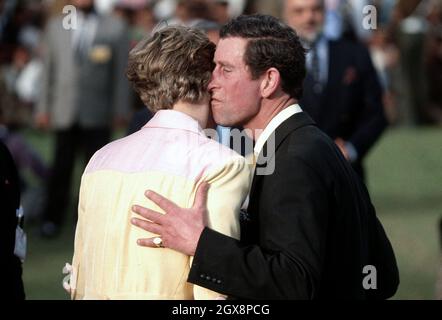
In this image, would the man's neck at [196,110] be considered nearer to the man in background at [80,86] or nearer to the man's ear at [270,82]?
the man's ear at [270,82]

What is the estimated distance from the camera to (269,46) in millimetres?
4074

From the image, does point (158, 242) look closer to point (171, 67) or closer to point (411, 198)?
point (171, 67)

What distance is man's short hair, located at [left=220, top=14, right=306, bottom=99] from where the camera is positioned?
407cm

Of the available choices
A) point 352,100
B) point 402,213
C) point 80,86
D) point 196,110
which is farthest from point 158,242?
point 402,213

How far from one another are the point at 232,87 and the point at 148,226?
681 millimetres

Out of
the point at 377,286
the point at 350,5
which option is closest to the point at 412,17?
the point at 350,5

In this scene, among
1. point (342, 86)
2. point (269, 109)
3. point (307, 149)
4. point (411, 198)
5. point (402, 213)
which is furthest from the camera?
point (411, 198)

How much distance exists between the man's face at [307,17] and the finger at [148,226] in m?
4.09

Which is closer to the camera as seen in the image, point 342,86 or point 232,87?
point 232,87

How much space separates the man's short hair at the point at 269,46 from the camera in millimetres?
4074

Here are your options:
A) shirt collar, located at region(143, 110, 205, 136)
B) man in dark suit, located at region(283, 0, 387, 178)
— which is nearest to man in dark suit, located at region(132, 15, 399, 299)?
shirt collar, located at region(143, 110, 205, 136)

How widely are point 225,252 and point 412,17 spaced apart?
54.3ft

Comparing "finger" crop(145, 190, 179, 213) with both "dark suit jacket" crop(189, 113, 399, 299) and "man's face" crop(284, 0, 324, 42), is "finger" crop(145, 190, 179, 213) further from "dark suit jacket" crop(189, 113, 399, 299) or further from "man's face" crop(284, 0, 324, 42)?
"man's face" crop(284, 0, 324, 42)

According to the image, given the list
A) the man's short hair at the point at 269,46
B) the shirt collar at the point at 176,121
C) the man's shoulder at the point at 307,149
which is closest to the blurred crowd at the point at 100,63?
the man's short hair at the point at 269,46
